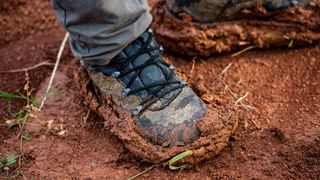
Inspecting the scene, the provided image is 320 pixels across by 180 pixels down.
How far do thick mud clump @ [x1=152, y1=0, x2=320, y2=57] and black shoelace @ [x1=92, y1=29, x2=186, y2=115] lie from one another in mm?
337

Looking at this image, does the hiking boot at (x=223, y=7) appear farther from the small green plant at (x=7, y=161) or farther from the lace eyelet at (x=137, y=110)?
the small green plant at (x=7, y=161)

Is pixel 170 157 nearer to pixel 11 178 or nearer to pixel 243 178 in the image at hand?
pixel 243 178

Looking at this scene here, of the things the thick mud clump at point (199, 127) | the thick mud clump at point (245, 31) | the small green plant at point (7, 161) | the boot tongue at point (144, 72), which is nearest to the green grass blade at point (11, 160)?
the small green plant at point (7, 161)

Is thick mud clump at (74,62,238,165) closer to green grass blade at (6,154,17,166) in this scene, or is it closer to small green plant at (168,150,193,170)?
small green plant at (168,150,193,170)

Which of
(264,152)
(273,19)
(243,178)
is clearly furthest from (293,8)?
(243,178)

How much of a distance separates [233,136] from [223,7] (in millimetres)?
583

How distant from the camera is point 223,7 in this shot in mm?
2004

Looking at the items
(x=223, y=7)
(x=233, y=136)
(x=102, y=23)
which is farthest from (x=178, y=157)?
(x=223, y=7)

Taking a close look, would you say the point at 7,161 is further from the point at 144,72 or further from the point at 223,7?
the point at 223,7

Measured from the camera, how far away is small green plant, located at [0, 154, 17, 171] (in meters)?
1.63

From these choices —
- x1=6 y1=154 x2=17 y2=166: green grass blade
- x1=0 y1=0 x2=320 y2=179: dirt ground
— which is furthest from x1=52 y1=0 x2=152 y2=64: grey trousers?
x1=6 y1=154 x2=17 y2=166: green grass blade

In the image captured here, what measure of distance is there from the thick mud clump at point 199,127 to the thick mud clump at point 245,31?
11.8 inches

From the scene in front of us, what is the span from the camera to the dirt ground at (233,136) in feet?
5.21

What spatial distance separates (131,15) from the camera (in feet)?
5.28
